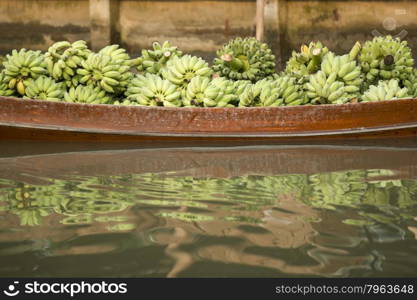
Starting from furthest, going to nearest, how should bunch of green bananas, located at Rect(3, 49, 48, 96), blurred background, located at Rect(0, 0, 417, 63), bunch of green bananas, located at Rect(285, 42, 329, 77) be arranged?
blurred background, located at Rect(0, 0, 417, 63) < bunch of green bananas, located at Rect(285, 42, 329, 77) < bunch of green bananas, located at Rect(3, 49, 48, 96)

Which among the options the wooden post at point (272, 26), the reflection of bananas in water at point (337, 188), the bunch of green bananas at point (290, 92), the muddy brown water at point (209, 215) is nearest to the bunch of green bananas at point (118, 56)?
the muddy brown water at point (209, 215)

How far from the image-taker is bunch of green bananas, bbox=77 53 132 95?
6.01 m

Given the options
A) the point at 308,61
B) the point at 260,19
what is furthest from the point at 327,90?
the point at 260,19

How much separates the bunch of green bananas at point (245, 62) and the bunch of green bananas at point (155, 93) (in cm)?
65

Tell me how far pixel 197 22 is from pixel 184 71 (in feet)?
17.2

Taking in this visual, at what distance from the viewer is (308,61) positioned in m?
6.51

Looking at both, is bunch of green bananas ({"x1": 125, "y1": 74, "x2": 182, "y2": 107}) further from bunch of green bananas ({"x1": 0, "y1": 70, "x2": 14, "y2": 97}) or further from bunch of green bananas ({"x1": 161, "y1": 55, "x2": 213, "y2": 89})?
bunch of green bananas ({"x1": 0, "y1": 70, "x2": 14, "y2": 97})

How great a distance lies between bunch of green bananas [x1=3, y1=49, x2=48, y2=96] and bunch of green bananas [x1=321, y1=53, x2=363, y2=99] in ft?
9.92

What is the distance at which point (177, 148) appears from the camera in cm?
558

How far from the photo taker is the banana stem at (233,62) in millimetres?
6168

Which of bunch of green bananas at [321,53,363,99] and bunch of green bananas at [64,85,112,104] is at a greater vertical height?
bunch of green bananas at [321,53,363,99]

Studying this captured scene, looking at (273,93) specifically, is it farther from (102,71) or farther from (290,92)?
(102,71)

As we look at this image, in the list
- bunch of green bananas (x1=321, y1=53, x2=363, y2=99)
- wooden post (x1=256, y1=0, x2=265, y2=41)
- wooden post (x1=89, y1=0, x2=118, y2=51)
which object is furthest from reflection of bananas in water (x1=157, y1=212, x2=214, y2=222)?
wooden post (x1=89, y1=0, x2=118, y2=51)

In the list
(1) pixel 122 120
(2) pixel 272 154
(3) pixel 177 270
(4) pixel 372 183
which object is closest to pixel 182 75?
(1) pixel 122 120
